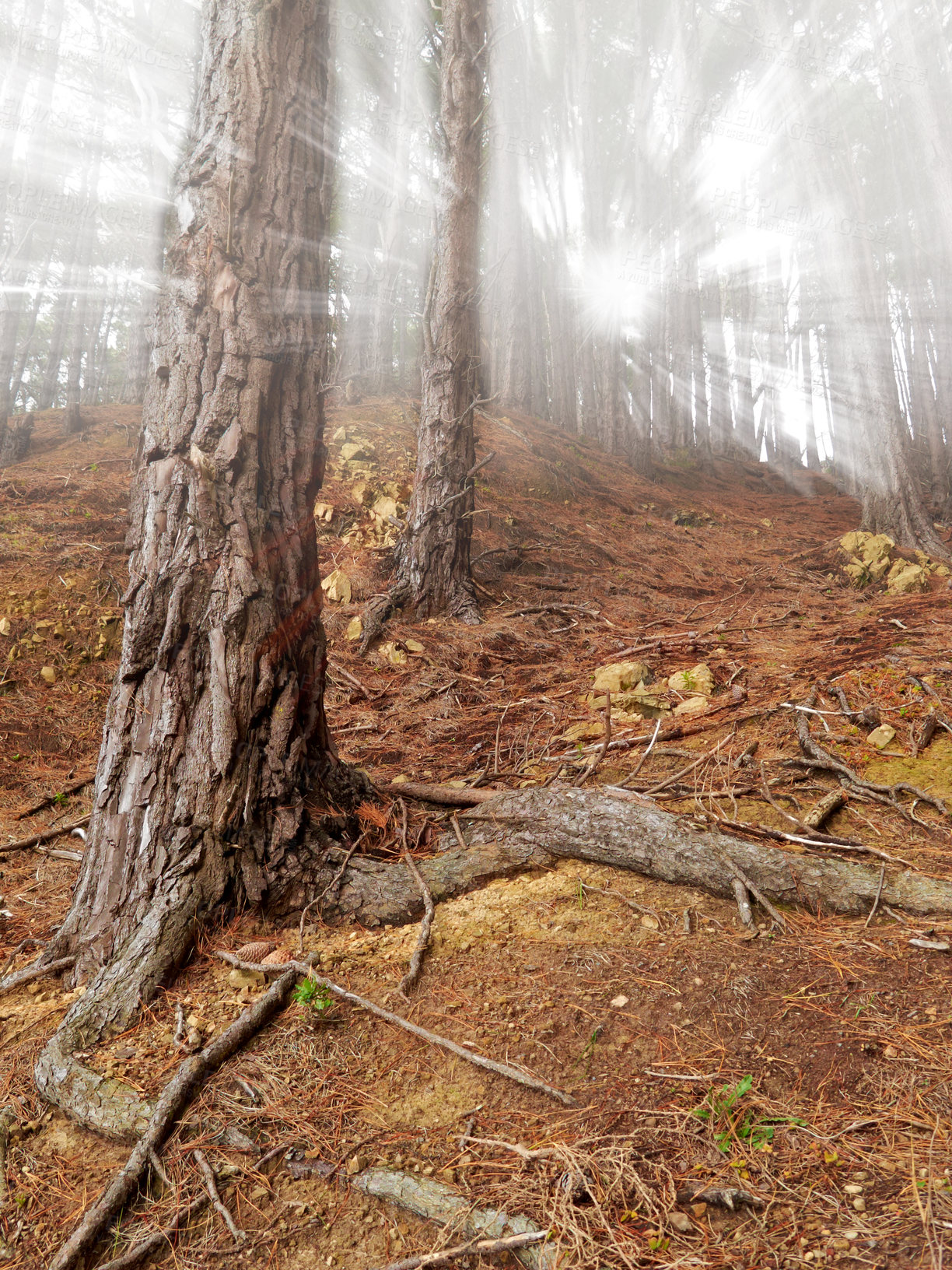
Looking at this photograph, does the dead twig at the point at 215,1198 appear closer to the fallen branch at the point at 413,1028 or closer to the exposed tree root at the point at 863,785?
the fallen branch at the point at 413,1028

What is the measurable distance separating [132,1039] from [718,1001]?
4.98ft

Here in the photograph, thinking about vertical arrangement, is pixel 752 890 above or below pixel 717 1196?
above

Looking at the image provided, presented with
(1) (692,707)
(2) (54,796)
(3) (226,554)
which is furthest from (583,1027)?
(2) (54,796)

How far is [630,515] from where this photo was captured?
1052cm

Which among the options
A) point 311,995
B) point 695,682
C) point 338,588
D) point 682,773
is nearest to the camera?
point 311,995

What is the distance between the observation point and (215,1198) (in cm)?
129

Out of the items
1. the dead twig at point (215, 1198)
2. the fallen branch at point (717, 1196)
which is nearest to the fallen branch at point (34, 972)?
the dead twig at point (215, 1198)

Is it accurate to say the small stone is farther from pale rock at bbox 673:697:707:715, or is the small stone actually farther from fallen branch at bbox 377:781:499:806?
pale rock at bbox 673:697:707:715

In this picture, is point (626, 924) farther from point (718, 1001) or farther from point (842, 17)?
point (842, 17)

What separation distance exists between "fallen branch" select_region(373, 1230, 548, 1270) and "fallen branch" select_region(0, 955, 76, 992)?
1.41 m

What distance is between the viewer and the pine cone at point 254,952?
6.21 feet

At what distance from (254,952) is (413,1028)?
1.84 ft

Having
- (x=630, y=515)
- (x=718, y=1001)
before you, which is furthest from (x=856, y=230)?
(x=718, y=1001)

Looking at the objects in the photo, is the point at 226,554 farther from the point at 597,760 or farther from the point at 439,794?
the point at 597,760
